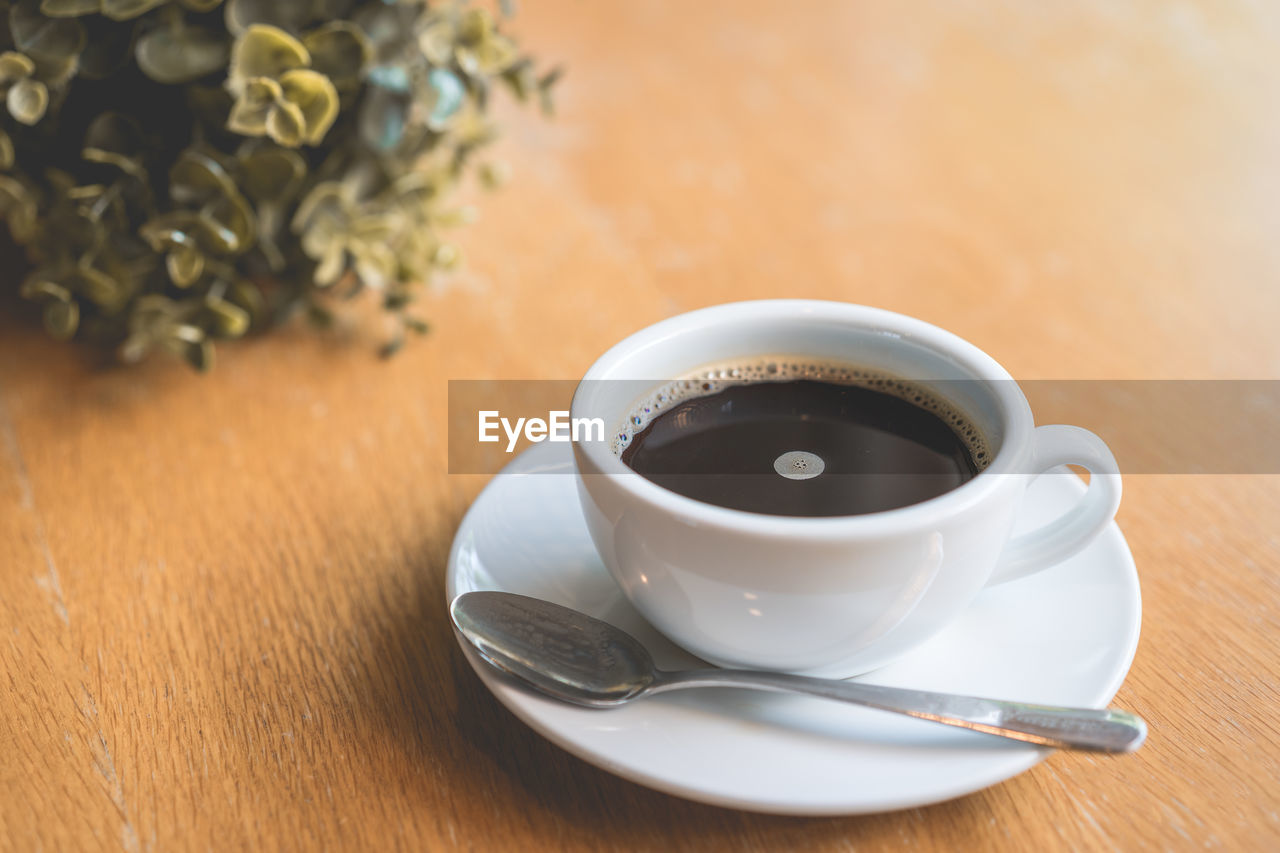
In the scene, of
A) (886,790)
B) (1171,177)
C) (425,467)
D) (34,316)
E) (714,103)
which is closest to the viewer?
(886,790)

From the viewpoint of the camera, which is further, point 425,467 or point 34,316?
point 34,316

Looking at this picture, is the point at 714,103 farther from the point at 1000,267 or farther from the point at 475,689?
the point at 475,689

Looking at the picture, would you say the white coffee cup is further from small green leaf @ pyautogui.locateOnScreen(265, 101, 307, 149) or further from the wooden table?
small green leaf @ pyautogui.locateOnScreen(265, 101, 307, 149)

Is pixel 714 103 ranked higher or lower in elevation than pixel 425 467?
higher

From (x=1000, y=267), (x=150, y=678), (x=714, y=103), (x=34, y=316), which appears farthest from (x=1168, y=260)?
(x=34, y=316)

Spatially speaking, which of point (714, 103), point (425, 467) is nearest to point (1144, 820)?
point (425, 467)

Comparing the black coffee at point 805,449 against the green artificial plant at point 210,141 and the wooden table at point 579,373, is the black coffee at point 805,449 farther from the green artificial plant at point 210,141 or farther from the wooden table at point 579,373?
the green artificial plant at point 210,141

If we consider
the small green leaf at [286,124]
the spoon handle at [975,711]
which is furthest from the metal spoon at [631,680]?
the small green leaf at [286,124]

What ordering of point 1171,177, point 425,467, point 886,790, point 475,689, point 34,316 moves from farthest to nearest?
point 1171,177, point 34,316, point 425,467, point 475,689, point 886,790
